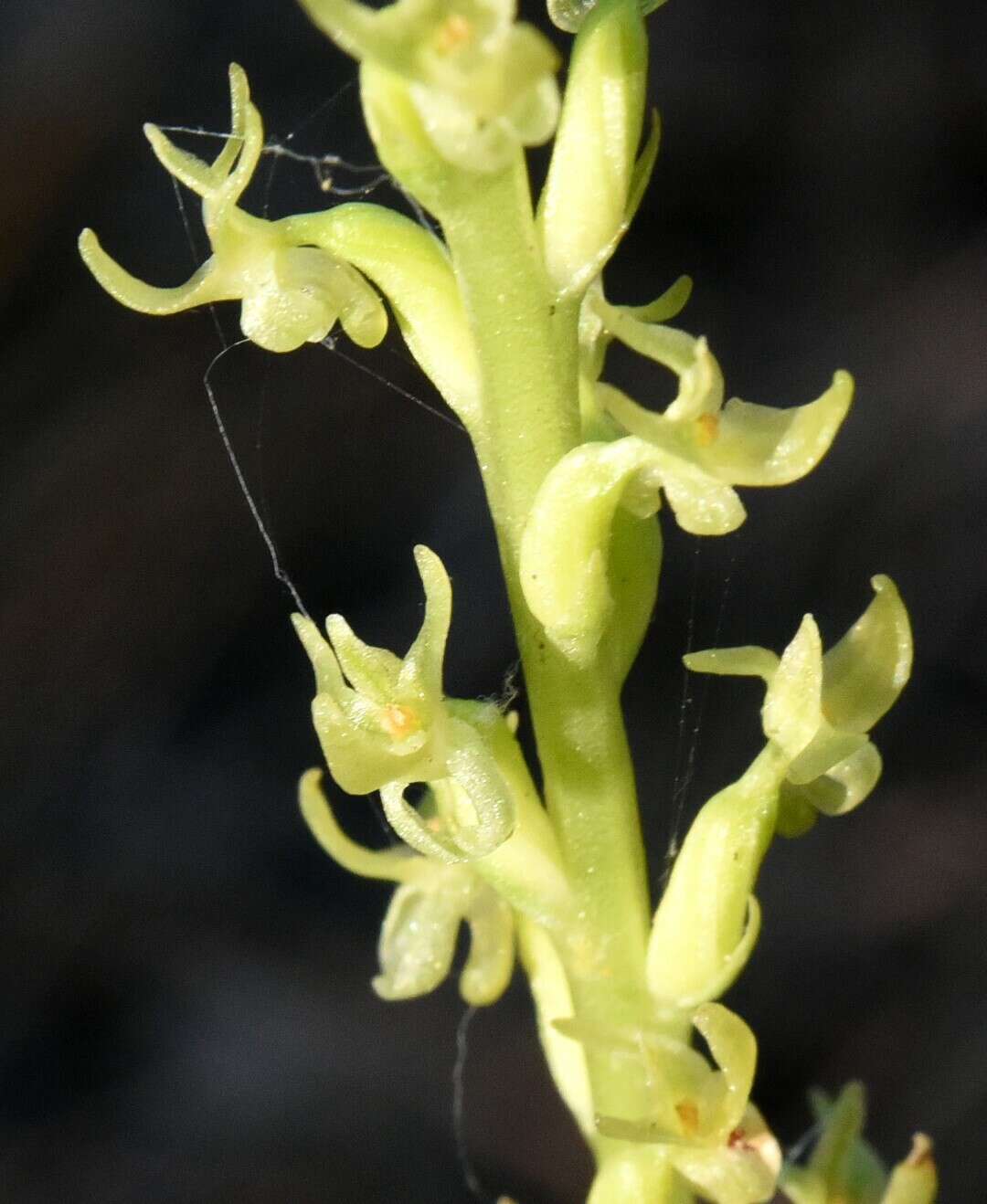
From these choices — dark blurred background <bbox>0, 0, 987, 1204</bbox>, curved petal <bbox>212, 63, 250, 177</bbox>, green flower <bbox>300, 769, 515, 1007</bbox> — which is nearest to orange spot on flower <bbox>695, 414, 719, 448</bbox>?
curved petal <bbox>212, 63, 250, 177</bbox>

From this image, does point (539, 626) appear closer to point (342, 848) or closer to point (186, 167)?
point (342, 848)

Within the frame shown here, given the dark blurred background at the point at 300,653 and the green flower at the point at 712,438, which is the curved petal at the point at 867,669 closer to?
the green flower at the point at 712,438

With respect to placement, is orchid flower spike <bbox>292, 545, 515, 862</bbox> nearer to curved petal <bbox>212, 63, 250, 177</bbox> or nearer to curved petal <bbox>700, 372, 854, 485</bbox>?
curved petal <bbox>700, 372, 854, 485</bbox>

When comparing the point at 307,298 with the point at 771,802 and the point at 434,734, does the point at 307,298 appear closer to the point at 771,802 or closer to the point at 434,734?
the point at 434,734

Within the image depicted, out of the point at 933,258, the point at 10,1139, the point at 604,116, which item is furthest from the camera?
the point at 933,258

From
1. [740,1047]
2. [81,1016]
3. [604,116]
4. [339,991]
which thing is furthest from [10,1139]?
[604,116]

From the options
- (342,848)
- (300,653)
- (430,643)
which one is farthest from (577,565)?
(300,653)
